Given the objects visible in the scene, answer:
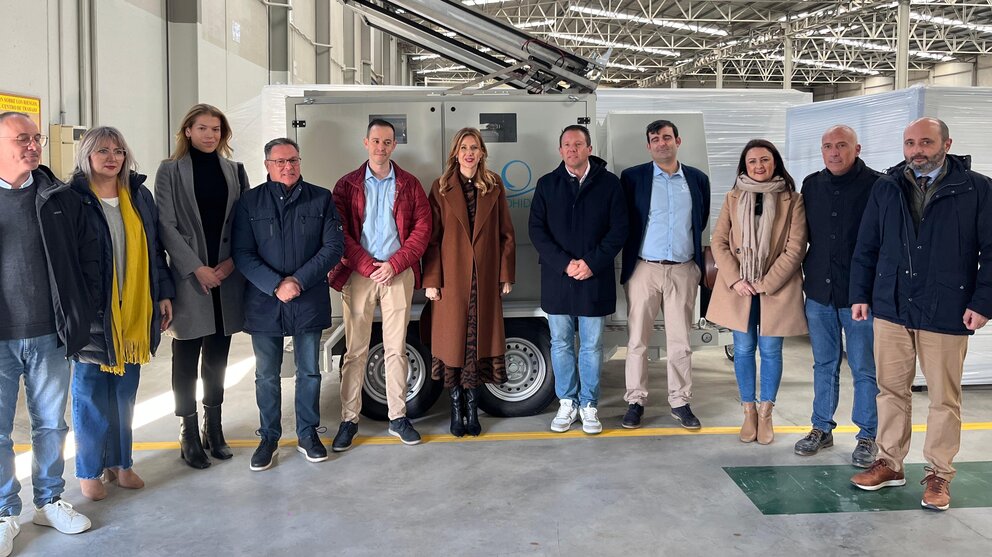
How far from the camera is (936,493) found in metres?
3.54

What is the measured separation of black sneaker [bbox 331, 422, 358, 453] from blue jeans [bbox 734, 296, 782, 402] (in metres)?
2.34

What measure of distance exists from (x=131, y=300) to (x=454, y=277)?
5.75 ft

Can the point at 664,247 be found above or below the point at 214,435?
above

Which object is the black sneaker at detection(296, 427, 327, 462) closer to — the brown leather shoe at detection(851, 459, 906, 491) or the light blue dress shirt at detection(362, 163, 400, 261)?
the light blue dress shirt at detection(362, 163, 400, 261)

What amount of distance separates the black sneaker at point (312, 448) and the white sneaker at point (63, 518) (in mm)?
1160

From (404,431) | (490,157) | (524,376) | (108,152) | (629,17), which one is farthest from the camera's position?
(629,17)

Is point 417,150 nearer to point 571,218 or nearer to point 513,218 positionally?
point 513,218

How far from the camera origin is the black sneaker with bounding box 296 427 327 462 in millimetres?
4211

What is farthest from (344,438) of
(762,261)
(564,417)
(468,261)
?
(762,261)

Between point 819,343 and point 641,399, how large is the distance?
1163 millimetres

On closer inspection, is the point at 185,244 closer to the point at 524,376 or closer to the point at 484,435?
the point at 484,435

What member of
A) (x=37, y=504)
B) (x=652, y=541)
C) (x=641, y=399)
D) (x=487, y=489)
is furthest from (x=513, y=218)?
(x=37, y=504)

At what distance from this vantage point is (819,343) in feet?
13.8

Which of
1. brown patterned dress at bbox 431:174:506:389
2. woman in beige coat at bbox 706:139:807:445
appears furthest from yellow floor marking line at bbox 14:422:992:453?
woman in beige coat at bbox 706:139:807:445
